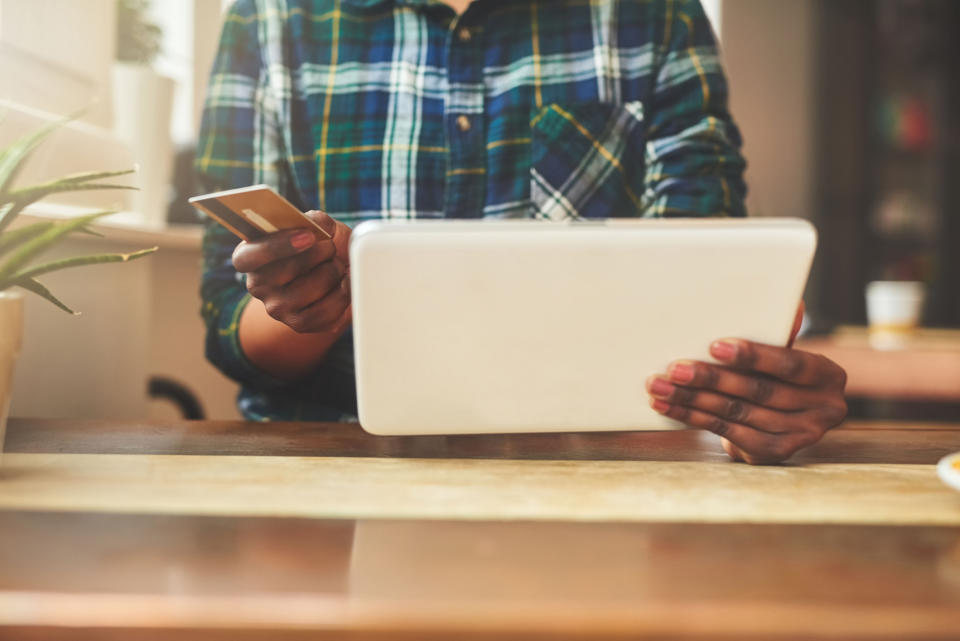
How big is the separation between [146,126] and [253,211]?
1.13m

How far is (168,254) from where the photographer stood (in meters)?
1.83

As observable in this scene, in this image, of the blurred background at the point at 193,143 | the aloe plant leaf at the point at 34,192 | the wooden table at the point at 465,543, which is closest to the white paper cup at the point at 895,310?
the blurred background at the point at 193,143

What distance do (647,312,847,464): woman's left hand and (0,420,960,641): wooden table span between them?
0.03 meters

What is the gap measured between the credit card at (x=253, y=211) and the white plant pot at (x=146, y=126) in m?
1.00

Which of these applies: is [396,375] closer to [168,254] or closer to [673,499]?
[673,499]

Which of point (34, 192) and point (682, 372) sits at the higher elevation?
point (34, 192)

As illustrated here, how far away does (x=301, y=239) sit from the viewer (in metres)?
0.64

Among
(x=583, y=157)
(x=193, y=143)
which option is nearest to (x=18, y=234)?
(x=583, y=157)

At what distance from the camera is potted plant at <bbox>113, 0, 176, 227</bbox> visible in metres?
1.52

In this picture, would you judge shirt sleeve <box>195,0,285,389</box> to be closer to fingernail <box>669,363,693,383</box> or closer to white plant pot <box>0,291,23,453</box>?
white plant pot <box>0,291,23,453</box>

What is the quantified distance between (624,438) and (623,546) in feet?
1.09

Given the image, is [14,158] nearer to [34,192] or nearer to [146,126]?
[34,192]

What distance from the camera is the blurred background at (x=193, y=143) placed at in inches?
45.9

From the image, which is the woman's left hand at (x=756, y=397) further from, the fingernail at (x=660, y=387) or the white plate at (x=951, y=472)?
the white plate at (x=951, y=472)
